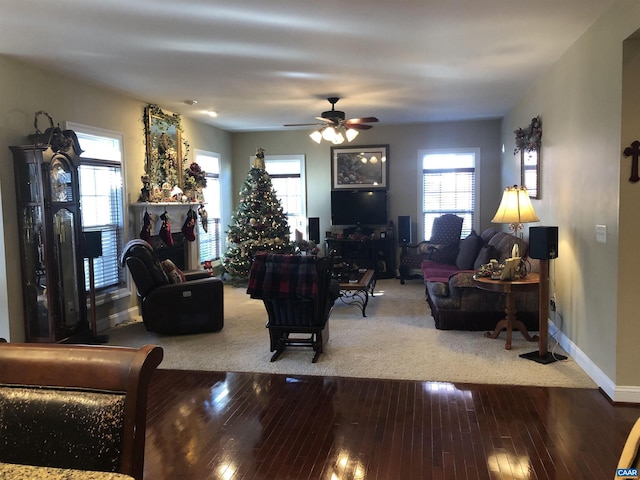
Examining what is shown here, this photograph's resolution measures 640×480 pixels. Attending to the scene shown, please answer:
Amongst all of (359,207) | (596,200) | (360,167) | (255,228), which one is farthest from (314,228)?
(596,200)

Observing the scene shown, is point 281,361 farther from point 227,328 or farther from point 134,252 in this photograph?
point 134,252

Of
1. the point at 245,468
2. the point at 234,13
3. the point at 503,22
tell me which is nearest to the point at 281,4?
the point at 234,13

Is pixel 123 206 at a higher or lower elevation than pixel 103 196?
lower

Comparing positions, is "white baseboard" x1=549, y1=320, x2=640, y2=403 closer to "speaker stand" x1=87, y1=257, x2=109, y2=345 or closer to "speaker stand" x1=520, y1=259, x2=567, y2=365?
"speaker stand" x1=520, y1=259, x2=567, y2=365

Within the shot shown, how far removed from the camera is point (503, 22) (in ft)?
11.6

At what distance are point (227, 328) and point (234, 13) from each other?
3.32 metres

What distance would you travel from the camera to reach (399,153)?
336 inches

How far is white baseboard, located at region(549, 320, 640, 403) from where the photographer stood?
10.6 ft

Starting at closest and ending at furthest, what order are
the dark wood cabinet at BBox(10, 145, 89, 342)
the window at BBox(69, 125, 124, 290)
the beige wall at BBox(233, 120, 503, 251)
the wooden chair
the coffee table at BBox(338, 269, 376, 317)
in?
the wooden chair
the dark wood cabinet at BBox(10, 145, 89, 342)
the window at BBox(69, 125, 124, 290)
the coffee table at BBox(338, 269, 376, 317)
the beige wall at BBox(233, 120, 503, 251)

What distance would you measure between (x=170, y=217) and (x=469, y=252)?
13.4 feet

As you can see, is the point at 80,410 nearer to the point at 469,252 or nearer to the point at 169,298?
the point at 169,298

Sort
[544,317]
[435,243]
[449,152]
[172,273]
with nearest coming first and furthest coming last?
[544,317], [172,273], [435,243], [449,152]

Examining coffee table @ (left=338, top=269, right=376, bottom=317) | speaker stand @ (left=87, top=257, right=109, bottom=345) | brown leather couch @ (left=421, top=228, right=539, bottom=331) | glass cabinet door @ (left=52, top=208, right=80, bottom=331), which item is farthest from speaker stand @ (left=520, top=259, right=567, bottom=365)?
glass cabinet door @ (left=52, top=208, right=80, bottom=331)

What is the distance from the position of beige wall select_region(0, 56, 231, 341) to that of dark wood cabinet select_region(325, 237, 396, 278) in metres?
3.78
